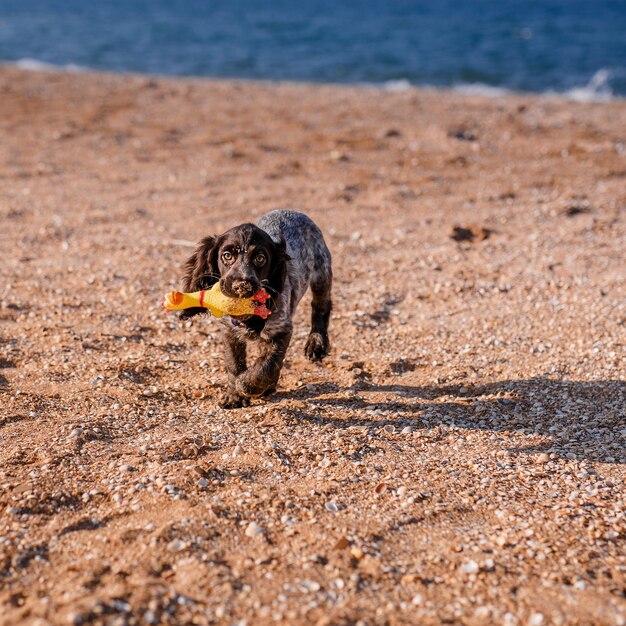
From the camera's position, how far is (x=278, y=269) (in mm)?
6422

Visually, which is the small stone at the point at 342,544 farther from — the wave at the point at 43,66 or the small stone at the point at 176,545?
the wave at the point at 43,66

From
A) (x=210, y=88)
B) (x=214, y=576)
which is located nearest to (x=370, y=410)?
(x=214, y=576)

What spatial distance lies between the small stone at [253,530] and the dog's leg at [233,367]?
196cm

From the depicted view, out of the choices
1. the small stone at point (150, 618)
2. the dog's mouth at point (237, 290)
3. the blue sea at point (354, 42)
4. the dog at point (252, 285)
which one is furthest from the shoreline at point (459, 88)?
the small stone at point (150, 618)

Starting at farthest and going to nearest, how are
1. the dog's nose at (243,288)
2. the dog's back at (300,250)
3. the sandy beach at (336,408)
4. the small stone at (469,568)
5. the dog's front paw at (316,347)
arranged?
Answer: 1. the dog's front paw at (316,347)
2. the dog's back at (300,250)
3. the dog's nose at (243,288)
4. the small stone at (469,568)
5. the sandy beach at (336,408)

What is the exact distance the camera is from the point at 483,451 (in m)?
6.14

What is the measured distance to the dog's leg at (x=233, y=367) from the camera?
22.3 ft

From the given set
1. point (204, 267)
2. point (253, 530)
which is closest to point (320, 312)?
point (204, 267)

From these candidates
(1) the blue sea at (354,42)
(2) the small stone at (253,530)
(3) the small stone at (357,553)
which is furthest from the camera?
(1) the blue sea at (354,42)

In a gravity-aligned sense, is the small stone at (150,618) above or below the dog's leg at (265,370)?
below

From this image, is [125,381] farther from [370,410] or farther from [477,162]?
[477,162]

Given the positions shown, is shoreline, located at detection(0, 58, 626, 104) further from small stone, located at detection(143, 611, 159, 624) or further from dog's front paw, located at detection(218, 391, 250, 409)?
small stone, located at detection(143, 611, 159, 624)

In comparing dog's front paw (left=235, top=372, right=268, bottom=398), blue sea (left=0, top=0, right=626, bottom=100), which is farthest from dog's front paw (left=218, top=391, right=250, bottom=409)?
blue sea (left=0, top=0, right=626, bottom=100)

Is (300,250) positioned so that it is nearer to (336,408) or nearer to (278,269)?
(278,269)
